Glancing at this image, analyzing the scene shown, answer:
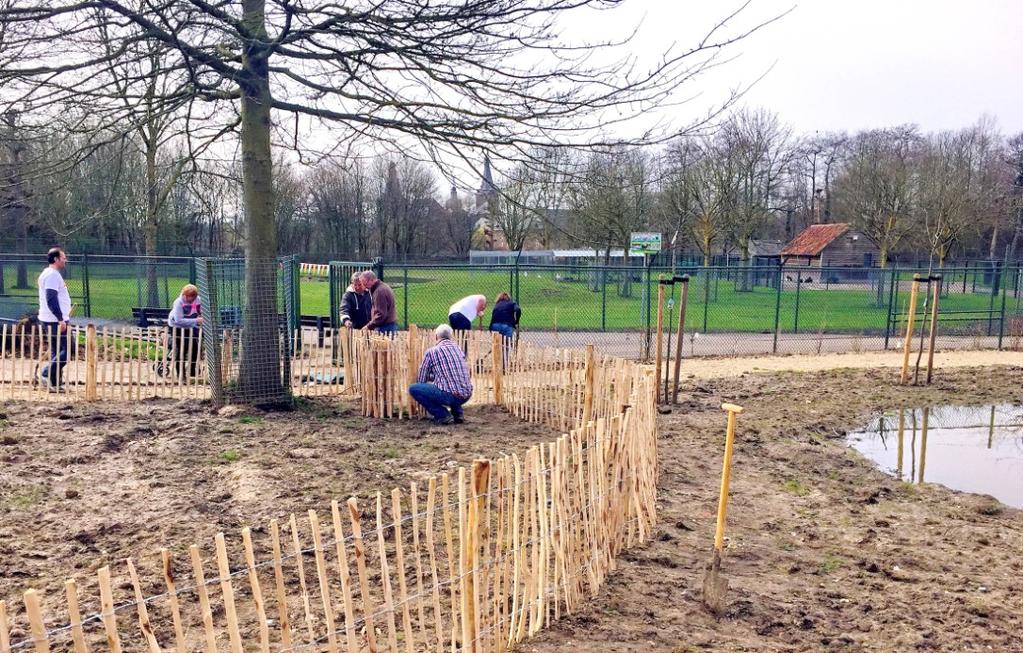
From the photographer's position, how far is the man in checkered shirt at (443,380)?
8.83 m

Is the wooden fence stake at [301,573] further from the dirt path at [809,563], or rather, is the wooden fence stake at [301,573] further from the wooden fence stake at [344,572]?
the dirt path at [809,563]

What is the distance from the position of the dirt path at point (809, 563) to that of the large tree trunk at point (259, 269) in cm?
475

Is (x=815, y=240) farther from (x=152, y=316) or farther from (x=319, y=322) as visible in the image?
(x=152, y=316)

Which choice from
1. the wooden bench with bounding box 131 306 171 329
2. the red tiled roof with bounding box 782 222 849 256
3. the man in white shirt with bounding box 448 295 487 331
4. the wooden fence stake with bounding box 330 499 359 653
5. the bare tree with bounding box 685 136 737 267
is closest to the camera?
the wooden fence stake with bounding box 330 499 359 653

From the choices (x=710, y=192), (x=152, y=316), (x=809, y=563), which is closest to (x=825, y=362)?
(x=809, y=563)

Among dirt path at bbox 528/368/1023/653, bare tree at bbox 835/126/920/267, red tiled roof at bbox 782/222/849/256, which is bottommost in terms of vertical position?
dirt path at bbox 528/368/1023/653

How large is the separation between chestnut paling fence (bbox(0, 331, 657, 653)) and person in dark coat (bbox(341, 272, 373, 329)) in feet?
17.3

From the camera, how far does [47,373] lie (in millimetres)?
10812

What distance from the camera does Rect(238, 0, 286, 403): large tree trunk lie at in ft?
32.2

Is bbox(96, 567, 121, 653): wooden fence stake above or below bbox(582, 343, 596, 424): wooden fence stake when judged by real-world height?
above

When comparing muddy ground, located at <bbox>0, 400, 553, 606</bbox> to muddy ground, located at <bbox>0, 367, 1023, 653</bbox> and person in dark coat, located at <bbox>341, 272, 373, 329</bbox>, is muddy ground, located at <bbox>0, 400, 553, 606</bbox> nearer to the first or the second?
muddy ground, located at <bbox>0, 367, 1023, 653</bbox>

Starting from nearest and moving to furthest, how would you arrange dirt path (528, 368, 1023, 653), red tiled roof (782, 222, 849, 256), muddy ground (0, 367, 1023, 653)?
dirt path (528, 368, 1023, 653) < muddy ground (0, 367, 1023, 653) < red tiled roof (782, 222, 849, 256)

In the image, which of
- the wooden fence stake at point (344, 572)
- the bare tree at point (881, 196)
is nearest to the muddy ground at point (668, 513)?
the wooden fence stake at point (344, 572)

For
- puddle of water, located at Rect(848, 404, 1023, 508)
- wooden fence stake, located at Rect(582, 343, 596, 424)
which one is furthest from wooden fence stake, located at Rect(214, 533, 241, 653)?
puddle of water, located at Rect(848, 404, 1023, 508)
